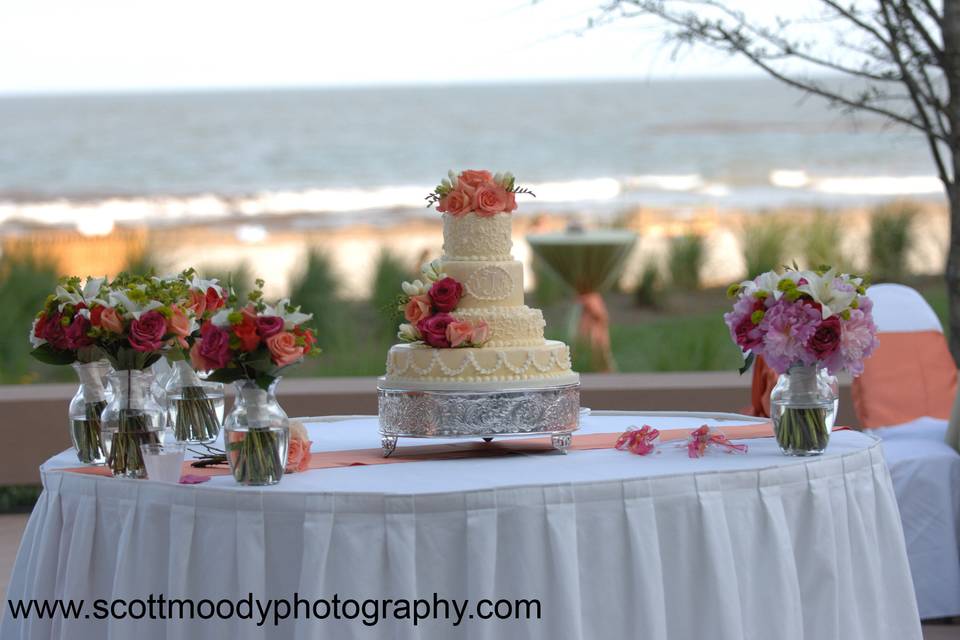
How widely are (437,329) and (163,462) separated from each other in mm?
769

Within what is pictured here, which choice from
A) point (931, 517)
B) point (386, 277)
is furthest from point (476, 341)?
point (386, 277)

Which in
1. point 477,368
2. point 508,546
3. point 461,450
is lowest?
point 508,546

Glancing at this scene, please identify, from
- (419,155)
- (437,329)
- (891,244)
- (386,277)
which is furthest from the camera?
(419,155)

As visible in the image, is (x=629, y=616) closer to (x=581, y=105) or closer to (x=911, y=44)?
(x=911, y=44)

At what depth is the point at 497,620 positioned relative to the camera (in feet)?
9.20

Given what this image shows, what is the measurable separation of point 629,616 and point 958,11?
348 cm

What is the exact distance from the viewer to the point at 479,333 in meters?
3.38

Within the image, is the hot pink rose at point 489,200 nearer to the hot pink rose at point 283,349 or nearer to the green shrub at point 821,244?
the hot pink rose at point 283,349

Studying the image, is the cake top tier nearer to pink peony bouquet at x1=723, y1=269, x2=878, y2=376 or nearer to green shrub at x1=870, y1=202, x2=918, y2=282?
pink peony bouquet at x1=723, y1=269, x2=878, y2=376

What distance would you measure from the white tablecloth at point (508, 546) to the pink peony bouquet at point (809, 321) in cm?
25

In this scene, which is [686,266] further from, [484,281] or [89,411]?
[89,411]

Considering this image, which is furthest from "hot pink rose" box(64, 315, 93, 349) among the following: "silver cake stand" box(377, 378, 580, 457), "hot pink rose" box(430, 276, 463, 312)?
"hot pink rose" box(430, 276, 463, 312)

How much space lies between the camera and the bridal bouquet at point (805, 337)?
323 centimetres

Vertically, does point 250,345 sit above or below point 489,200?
below
